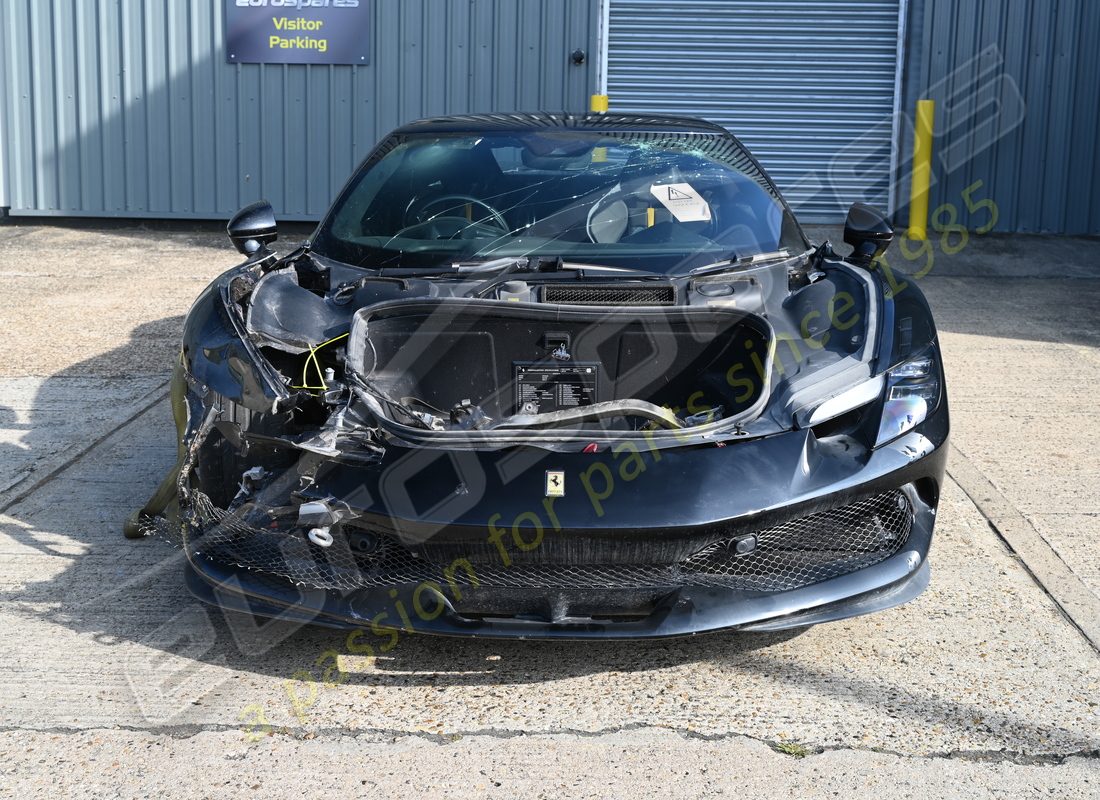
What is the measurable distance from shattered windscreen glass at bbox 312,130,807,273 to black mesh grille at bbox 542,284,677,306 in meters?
0.20

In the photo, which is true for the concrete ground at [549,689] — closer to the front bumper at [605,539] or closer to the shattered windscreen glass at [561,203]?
the front bumper at [605,539]

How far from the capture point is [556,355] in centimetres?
335

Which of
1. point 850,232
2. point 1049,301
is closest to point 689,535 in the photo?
point 850,232

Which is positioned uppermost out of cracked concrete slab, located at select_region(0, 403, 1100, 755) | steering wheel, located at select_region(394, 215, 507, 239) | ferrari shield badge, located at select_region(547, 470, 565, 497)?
steering wheel, located at select_region(394, 215, 507, 239)

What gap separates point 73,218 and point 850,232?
914 cm

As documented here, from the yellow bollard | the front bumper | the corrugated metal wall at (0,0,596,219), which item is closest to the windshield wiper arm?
the front bumper

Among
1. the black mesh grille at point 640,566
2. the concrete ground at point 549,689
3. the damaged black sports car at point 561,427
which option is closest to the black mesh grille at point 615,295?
the damaged black sports car at point 561,427

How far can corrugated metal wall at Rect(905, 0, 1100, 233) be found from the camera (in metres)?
10.0

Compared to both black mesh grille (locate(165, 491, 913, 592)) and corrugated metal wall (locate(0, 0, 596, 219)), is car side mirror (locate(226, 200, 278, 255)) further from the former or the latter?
corrugated metal wall (locate(0, 0, 596, 219))

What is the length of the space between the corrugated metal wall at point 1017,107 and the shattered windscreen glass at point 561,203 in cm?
664

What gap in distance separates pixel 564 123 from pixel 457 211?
2.44ft

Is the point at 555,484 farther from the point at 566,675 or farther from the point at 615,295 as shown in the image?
the point at 615,295

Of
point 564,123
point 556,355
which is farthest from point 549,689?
point 564,123

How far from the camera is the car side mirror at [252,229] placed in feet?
13.8
